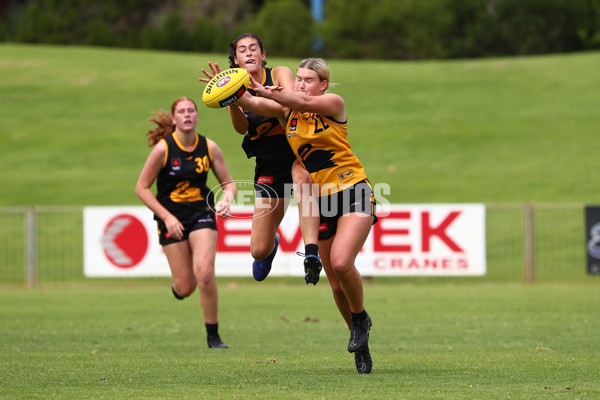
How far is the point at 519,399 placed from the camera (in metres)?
5.78

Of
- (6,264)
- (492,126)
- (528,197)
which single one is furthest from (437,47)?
(6,264)

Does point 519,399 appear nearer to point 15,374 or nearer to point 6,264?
point 15,374

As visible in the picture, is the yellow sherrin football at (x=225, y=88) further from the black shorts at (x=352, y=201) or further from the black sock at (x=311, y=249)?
the black sock at (x=311, y=249)

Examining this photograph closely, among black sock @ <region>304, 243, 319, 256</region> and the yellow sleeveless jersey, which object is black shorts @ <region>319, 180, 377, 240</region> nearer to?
the yellow sleeveless jersey

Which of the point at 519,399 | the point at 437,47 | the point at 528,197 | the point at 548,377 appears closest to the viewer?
the point at 519,399

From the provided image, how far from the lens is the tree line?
52469 mm

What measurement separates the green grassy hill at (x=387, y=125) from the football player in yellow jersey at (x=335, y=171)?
18.5 metres

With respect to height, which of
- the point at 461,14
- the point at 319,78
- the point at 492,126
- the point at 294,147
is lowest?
the point at 294,147

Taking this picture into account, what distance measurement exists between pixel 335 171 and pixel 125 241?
481 inches

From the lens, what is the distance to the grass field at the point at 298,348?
20.7 ft

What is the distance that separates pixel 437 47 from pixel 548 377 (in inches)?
1917

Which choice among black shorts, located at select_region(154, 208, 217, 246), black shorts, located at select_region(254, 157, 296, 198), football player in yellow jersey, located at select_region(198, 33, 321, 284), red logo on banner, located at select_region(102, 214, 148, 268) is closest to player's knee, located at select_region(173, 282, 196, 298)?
black shorts, located at select_region(154, 208, 217, 246)

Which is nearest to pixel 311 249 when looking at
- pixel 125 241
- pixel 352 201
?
pixel 352 201

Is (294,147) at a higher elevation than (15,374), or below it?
higher
